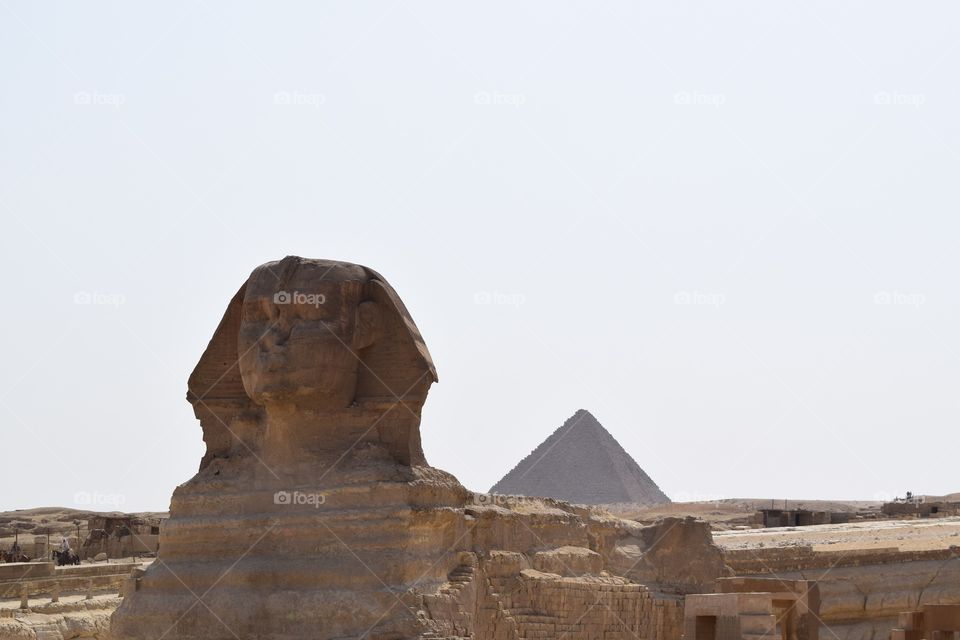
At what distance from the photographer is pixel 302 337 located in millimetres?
15016

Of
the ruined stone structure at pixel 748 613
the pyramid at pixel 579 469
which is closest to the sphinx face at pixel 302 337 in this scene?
the ruined stone structure at pixel 748 613

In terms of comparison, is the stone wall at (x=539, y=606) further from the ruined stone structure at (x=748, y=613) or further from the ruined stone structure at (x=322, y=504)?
the ruined stone structure at (x=748, y=613)

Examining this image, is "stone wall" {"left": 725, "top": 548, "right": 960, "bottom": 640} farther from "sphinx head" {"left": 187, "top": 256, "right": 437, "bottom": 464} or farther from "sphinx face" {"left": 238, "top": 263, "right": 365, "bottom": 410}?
"sphinx face" {"left": 238, "top": 263, "right": 365, "bottom": 410}

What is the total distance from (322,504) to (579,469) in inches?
1729

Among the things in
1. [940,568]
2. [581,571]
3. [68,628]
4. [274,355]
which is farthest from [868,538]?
[274,355]

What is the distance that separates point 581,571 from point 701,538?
7.81 feet

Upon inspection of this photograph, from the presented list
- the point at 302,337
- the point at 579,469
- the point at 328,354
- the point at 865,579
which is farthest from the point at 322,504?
Result: the point at 579,469

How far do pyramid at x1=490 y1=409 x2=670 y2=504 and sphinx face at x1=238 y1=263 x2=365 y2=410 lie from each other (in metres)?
41.1

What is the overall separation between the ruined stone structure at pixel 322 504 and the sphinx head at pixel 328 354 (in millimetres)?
13

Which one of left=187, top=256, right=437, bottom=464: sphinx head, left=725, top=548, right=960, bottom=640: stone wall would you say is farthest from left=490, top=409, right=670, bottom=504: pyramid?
left=187, top=256, right=437, bottom=464: sphinx head

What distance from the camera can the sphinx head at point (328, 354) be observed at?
49.3 feet

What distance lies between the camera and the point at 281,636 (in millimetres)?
14203

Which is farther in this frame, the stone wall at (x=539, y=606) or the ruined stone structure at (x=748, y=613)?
the stone wall at (x=539, y=606)

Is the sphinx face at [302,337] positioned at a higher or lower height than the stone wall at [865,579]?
higher
